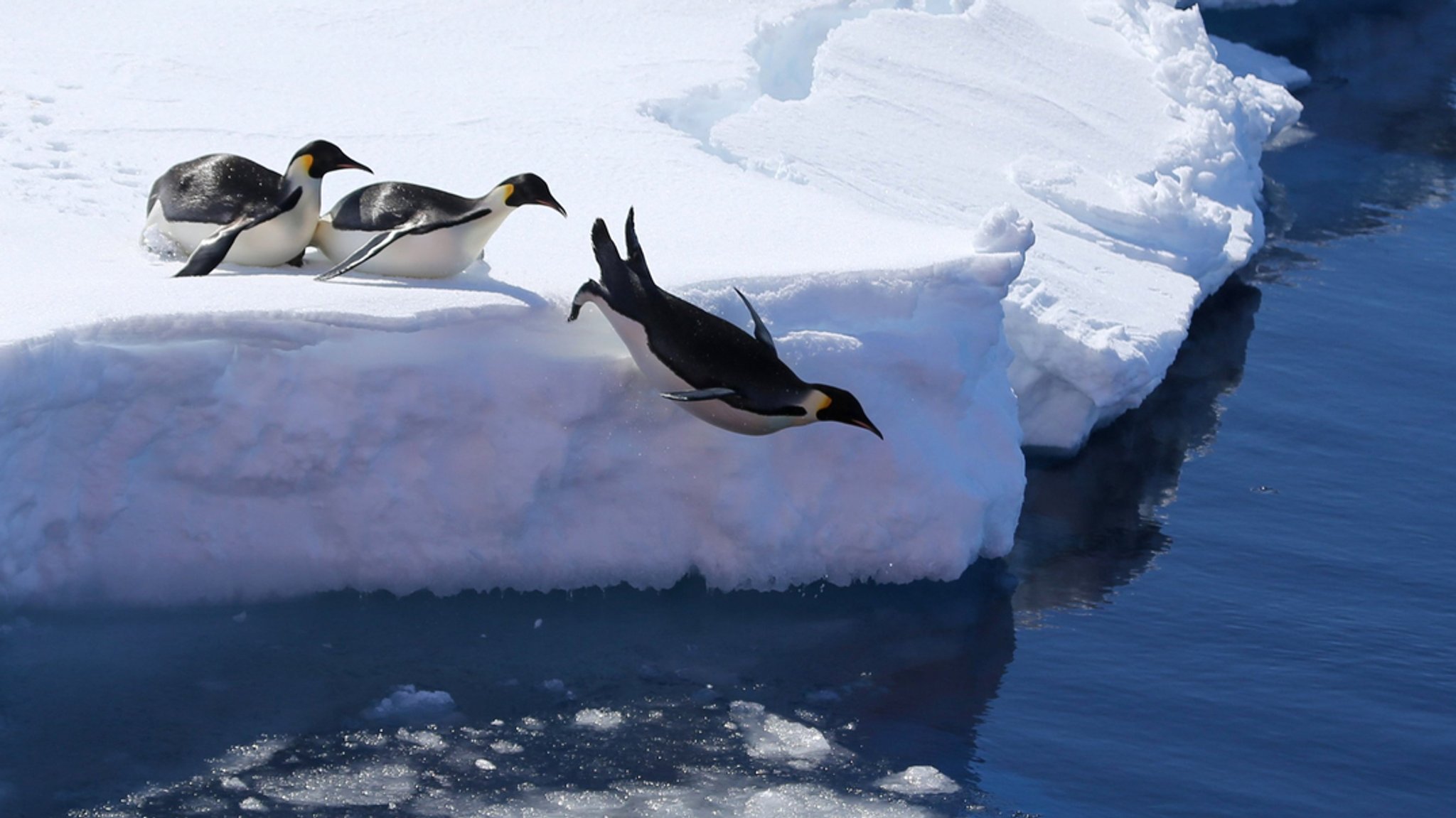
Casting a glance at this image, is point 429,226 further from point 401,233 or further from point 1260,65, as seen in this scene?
point 1260,65

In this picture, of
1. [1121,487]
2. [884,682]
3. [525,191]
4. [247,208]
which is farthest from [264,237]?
[1121,487]

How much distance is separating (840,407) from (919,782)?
4.22ft

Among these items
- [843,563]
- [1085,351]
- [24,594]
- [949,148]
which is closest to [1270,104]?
[949,148]

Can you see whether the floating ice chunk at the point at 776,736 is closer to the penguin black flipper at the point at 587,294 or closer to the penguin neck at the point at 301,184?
the penguin black flipper at the point at 587,294

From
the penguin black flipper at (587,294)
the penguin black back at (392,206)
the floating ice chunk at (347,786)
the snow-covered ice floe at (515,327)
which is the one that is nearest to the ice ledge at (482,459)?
the snow-covered ice floe at (515,327)

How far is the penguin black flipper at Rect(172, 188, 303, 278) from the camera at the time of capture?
5.79 metres

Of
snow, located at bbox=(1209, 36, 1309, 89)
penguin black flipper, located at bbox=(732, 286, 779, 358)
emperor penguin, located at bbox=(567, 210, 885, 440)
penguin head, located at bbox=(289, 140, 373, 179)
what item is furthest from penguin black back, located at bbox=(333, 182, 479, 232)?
snow, located at bbox=(1209, 36, 1309, 89)

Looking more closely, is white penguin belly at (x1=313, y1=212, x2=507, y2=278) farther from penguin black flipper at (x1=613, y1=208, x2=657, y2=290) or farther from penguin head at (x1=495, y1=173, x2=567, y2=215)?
penguin black flipper at (x1=613, y1=208, x2=657, y2=290)

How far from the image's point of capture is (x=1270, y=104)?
42.3 feet

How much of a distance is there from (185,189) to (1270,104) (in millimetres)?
9312

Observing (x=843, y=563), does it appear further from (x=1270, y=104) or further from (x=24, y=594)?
(x=1270, y=104)

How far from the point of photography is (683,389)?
558 cm

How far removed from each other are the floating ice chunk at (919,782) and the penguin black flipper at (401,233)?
7.89 feet

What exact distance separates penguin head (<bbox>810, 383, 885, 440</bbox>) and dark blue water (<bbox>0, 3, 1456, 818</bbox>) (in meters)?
0.82
